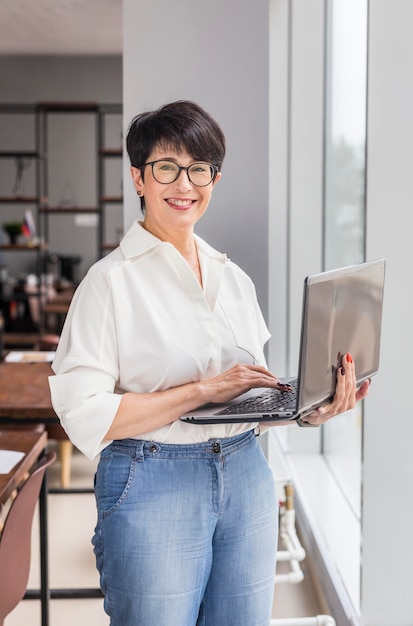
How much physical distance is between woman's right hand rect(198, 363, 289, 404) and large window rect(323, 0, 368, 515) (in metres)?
1.69

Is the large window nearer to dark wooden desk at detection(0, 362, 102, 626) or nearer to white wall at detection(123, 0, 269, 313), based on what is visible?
white wall at detection(123, 0, 269, 313)

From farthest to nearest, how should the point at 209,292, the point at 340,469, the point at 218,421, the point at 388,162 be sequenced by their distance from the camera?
1. the point at 340,469
2. the point at 388,162
3. the point at 209,292
4. the point at 218,421

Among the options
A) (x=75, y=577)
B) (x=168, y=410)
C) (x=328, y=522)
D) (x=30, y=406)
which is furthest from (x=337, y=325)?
(x=75, y=577)

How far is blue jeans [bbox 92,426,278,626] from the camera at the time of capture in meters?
1.53

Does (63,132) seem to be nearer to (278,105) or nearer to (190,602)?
(278,105)

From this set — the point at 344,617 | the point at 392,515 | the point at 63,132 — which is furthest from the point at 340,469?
the point at 63,132

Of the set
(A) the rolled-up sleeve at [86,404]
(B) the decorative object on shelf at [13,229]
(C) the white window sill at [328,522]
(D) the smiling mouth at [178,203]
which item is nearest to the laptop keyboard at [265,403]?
Answer: (A) the rolled-up sleeve at [86,404]

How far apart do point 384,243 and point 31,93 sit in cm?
892

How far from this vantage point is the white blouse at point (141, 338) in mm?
1498

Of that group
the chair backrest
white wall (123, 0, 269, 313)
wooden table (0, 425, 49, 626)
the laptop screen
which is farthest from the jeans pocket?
white wall (123, 0, 269, 313)

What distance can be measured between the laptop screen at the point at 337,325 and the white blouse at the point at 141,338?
0.21 metres

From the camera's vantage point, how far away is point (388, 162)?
225 centimetres

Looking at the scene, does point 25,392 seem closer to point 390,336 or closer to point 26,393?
point 26,393

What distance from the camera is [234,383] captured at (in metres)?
1.53
